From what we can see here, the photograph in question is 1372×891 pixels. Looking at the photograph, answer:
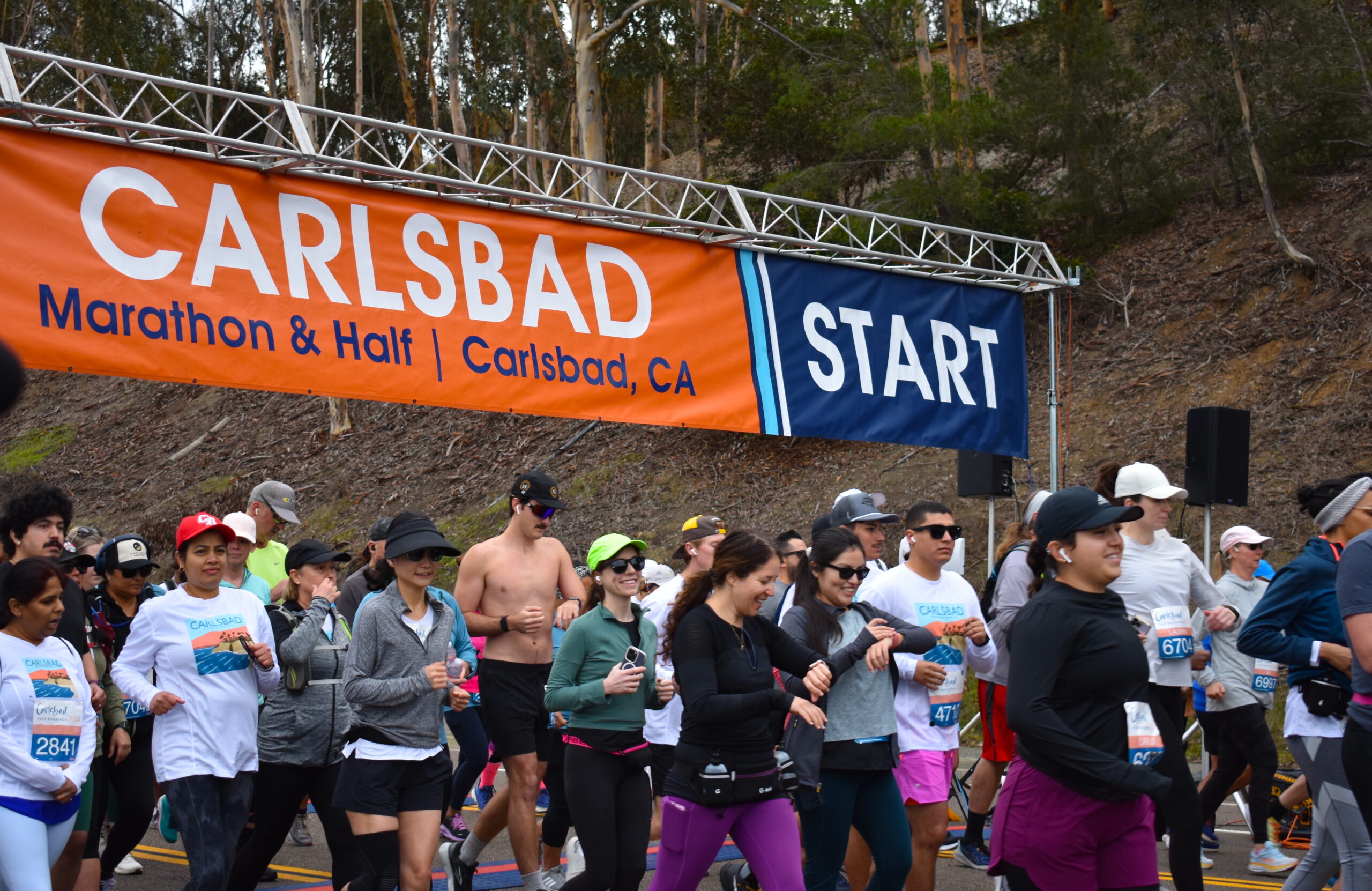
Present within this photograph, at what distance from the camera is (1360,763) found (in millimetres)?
4414

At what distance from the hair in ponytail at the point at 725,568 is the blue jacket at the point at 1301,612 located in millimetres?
2050

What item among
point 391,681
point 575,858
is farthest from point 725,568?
point 575,858

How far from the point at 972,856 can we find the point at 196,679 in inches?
172

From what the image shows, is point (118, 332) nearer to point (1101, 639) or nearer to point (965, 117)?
point (1101, 639)

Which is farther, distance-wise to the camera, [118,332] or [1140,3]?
[1140,3]

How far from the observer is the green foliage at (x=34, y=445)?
33.6m

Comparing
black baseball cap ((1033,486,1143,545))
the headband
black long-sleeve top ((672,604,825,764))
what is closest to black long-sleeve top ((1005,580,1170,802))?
black baseball cap ((1033,486,1143,545))

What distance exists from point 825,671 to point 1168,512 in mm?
2105

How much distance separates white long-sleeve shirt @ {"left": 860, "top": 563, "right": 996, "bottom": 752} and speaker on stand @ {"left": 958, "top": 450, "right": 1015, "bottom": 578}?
593 centimetres

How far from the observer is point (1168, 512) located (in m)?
5.81

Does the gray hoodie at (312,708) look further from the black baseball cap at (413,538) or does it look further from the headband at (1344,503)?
the headband at (1344,503)

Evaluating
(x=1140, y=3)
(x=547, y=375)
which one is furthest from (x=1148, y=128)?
(x=547, y=375)

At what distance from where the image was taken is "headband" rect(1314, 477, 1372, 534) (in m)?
5.03

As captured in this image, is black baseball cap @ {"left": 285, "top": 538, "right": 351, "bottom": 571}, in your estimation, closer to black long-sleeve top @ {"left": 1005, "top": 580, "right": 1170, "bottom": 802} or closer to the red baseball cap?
the red baseball cap
